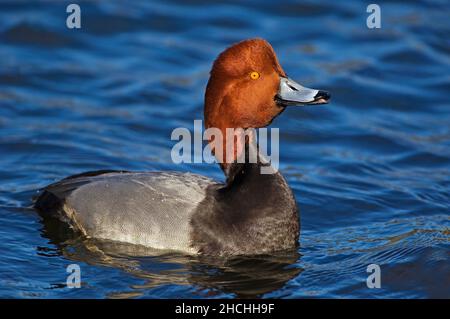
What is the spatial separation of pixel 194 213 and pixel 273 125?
156 inches

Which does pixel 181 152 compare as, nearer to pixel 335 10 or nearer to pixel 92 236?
pixel 92 236

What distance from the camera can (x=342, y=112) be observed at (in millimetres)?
11273

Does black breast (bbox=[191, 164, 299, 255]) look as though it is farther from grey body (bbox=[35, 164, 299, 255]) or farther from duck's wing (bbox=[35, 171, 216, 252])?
duck's wing (bbox=[35, 171, 216, 252])

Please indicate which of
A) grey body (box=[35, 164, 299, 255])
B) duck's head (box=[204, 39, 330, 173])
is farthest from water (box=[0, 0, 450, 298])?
duck's head (box=[204, 39, 330, 173])

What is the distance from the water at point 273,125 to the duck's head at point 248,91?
1186mm

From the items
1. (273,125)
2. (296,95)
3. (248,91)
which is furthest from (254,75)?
(273,125)

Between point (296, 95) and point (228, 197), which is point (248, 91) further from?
point (228, 197)

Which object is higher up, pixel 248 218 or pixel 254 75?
pixel 254 75

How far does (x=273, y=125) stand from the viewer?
35.8 feet

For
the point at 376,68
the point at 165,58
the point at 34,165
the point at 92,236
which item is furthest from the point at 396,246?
the point at 165,58

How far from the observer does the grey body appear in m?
7.09

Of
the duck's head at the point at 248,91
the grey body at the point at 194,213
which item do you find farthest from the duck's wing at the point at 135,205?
the duck's head at the point at 248,91

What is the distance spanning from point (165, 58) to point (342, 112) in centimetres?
291
